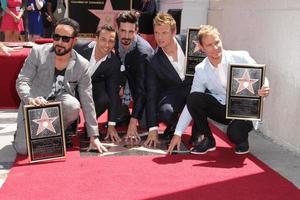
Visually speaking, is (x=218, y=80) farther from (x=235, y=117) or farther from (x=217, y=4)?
(x=217, y=4)

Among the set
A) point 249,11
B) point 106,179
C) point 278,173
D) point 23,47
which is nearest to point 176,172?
point 106,179

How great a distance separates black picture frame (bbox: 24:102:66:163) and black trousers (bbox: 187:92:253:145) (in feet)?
3.63

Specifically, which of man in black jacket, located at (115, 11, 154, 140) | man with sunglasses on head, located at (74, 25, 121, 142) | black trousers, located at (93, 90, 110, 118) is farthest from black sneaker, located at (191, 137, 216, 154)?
black trousers, located at (93, 90, 110, 118)

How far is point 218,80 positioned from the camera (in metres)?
4.23

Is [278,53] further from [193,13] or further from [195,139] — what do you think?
[193,13]

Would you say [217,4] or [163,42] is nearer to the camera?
[163,42]

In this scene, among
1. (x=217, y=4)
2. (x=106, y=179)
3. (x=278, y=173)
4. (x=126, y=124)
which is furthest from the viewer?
(x=217, y=4)

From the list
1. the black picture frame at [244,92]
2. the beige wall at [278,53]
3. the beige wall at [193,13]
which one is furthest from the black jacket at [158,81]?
the beige wall at [193,13]

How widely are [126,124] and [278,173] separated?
2001 mm

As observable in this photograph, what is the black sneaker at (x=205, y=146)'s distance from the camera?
419cm

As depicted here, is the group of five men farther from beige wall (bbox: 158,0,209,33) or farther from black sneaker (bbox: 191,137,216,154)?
beige wall (bbox: 158,0,209,33)

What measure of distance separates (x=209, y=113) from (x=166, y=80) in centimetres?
63

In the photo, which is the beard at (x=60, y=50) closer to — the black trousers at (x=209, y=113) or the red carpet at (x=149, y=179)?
the red carpet at (x=149, y=179)

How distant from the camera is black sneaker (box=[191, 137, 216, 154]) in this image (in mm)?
4191
